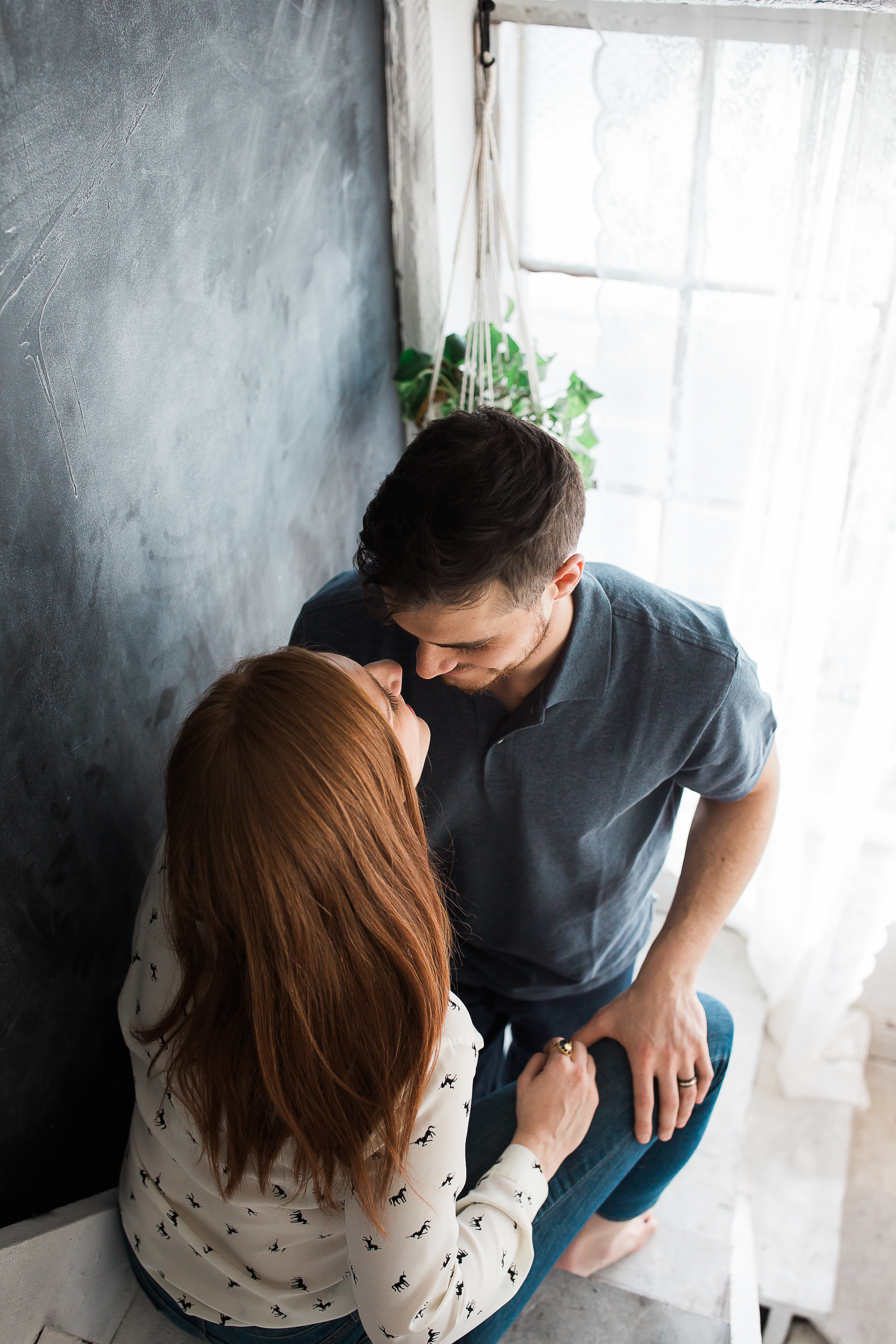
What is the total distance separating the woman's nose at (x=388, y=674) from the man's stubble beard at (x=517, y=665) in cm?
8

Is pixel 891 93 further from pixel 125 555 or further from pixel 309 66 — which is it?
pixel 125 555

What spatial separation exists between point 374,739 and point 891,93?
125 centimetres

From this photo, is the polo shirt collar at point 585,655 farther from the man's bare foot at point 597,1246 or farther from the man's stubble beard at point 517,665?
the man's bare foot at point 597,1246

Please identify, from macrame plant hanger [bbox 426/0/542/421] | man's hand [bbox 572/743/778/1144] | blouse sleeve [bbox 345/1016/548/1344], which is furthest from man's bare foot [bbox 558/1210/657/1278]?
macrame plant hanger [bbox 426/0/542/421]

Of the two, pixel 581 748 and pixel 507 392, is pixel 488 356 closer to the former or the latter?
pixel 507 392

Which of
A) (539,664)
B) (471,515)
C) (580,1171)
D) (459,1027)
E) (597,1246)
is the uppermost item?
(471,515)

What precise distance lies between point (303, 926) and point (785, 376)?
50.2 inches

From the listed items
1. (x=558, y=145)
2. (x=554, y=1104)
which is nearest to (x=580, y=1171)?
(x=554, y=1104)

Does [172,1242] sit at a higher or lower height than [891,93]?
lower

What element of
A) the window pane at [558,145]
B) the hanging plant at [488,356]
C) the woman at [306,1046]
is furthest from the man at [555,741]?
the window pane at [558,145]

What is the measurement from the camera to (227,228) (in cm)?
126

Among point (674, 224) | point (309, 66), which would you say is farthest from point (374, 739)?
point (674, 224)

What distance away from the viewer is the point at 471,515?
107 cm

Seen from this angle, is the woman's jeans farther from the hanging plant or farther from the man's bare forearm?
the hanging plant
